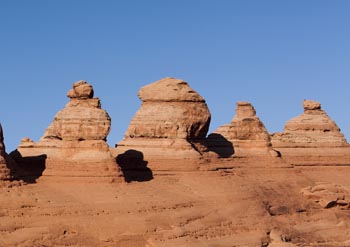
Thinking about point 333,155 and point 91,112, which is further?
point 333,155

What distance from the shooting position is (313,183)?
60.9 metres

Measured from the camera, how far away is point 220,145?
6041cm

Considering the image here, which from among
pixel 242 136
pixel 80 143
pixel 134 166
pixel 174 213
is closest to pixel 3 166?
pixel 80 143

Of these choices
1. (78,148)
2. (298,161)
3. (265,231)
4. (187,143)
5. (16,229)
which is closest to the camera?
(16,229)

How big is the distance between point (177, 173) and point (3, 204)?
13498 mm

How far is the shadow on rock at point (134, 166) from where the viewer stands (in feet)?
165

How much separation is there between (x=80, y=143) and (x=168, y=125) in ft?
29.4

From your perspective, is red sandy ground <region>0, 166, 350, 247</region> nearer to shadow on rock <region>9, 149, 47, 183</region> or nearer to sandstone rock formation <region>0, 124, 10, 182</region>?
sandstone rock formation <region>0, 124, 10, 182</region>

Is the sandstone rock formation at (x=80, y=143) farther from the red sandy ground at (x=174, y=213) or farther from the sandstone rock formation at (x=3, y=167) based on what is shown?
the sandstone rock formation at (x=3, y=167)

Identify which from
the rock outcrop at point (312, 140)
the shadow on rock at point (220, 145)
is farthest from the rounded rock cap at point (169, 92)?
the rock outcrop at point (312, 140)

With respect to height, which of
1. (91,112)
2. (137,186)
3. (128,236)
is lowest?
(128,236)

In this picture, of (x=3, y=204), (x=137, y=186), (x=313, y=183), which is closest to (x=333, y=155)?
(x=313, y=183)

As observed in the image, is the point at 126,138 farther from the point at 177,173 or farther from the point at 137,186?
the point at 137,186

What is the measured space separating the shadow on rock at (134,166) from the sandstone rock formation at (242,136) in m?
8.32
